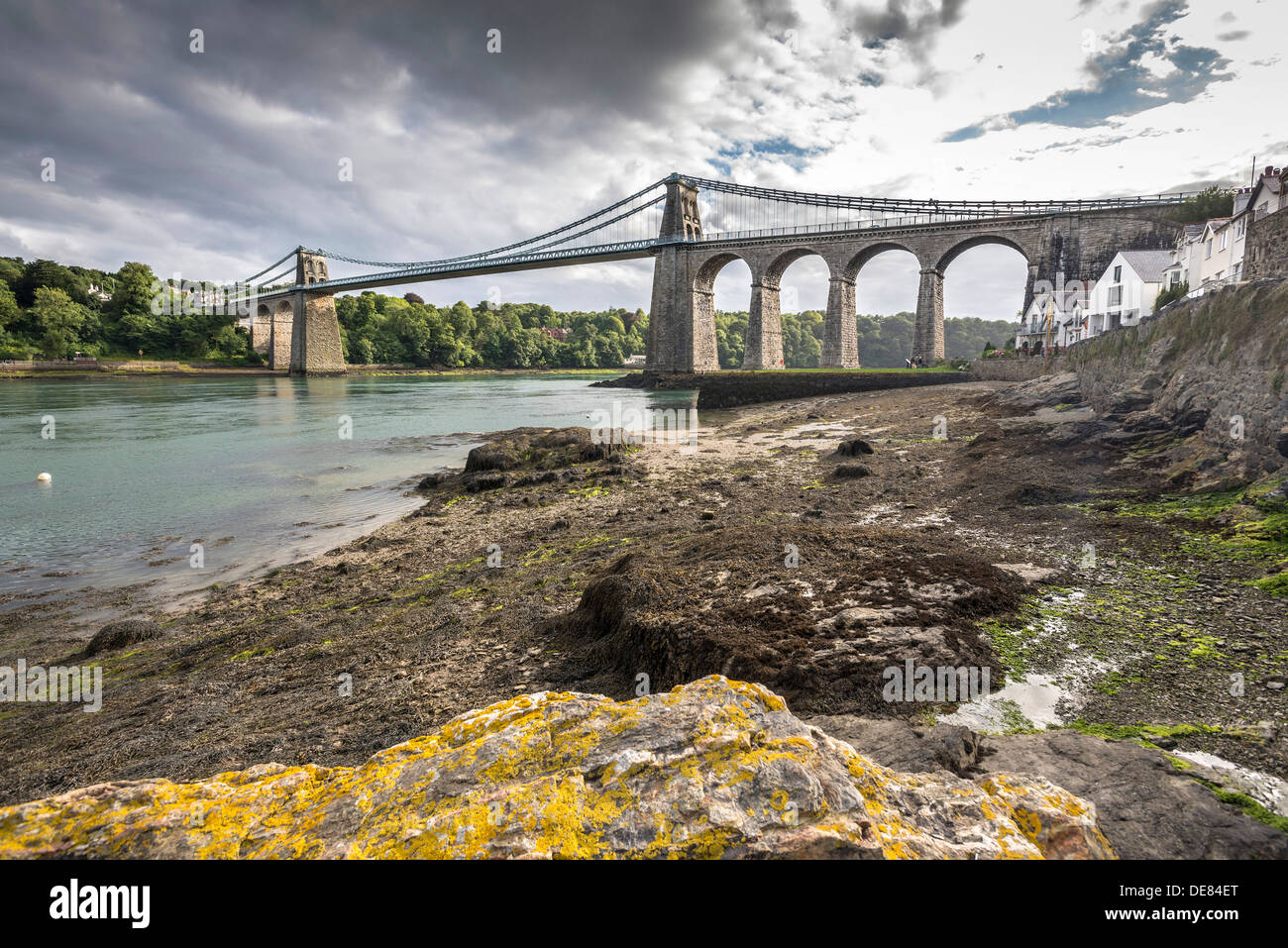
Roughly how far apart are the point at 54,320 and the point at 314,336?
30801 millimetres

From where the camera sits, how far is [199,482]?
57.1 ft

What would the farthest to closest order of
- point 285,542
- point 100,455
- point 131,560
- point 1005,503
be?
point 100,455, point 285,542, point 131,560, point 1005,503

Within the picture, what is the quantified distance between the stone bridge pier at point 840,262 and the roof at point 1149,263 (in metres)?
7.42

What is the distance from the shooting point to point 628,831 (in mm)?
1596

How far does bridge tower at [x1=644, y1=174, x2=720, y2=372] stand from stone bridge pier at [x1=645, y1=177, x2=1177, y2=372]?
0.38 feet

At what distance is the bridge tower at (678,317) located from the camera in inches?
2657

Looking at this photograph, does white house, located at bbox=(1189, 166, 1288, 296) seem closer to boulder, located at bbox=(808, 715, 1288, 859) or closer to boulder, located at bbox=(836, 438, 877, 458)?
boulder, located at bbox=(836, 438, 877, 458)

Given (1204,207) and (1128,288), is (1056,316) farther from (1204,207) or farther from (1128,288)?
(1204,207)

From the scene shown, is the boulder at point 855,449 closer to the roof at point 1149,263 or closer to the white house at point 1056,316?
the white house at point 1056,316

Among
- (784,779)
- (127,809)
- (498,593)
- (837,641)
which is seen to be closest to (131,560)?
(498,593)

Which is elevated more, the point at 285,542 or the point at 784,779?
the point at 784,779
